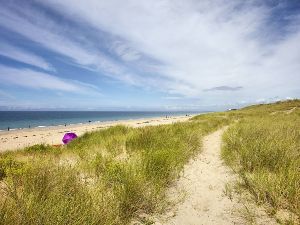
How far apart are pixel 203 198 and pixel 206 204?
0.28 meters

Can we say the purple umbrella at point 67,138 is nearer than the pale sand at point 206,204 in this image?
No

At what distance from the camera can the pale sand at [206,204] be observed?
3793 millimetres

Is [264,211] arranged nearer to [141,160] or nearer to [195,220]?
[195,220]

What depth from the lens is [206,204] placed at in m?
4.43

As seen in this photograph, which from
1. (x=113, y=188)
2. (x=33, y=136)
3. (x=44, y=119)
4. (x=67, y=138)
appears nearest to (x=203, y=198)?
(x=113, y=188)

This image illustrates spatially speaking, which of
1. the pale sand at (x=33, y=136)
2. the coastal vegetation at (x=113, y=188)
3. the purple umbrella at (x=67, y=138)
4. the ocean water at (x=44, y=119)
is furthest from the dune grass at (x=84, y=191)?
the ocean water at (x=44, y=119)

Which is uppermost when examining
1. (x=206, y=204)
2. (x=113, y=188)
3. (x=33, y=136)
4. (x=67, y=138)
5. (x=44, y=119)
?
(x=44, y=119)

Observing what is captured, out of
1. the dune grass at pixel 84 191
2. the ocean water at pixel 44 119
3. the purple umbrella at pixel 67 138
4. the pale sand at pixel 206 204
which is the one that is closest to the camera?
the dune grass at pixel 84 191

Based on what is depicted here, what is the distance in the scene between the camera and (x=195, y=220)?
3.86 metres

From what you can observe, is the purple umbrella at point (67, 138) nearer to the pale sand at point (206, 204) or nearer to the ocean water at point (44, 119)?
the pale sand at point (206, 204)

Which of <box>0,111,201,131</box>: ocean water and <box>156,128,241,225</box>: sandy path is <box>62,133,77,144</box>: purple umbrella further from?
<box>0,111,201,131</box>: ocean water

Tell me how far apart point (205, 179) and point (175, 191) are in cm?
118

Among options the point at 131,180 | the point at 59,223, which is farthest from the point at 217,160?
the point at 59,223

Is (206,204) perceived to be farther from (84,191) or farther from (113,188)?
(84,191)
